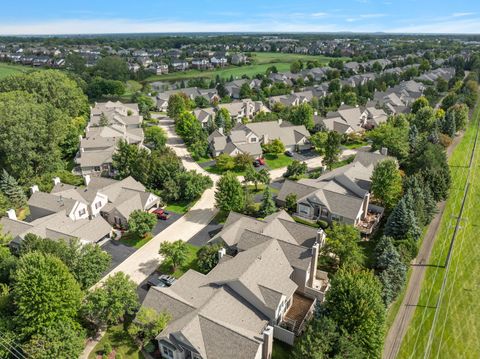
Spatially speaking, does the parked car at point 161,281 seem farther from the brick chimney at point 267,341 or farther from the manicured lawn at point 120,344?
the brick chimney at point 267,341

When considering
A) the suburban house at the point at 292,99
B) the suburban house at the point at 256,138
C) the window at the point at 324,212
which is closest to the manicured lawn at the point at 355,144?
the suburban house at the point at 256,138

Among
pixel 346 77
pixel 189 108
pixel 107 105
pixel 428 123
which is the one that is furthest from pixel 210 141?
pixel 346 77

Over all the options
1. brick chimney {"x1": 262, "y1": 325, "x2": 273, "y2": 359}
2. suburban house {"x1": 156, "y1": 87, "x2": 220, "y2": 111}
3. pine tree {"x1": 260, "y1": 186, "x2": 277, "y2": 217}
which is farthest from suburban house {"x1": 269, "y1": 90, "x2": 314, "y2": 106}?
brick chimney {"x1": 262, "y1": 325, "x2": 273, "y2": 359}

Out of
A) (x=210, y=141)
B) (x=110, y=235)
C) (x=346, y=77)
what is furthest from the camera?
(x=346, y=77)

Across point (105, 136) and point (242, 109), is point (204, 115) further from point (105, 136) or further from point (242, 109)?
point (105, 136)

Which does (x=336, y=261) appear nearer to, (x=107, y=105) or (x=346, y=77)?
(x=107, y=105)

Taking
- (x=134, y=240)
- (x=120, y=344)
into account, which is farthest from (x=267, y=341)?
(x=134, y=240)
